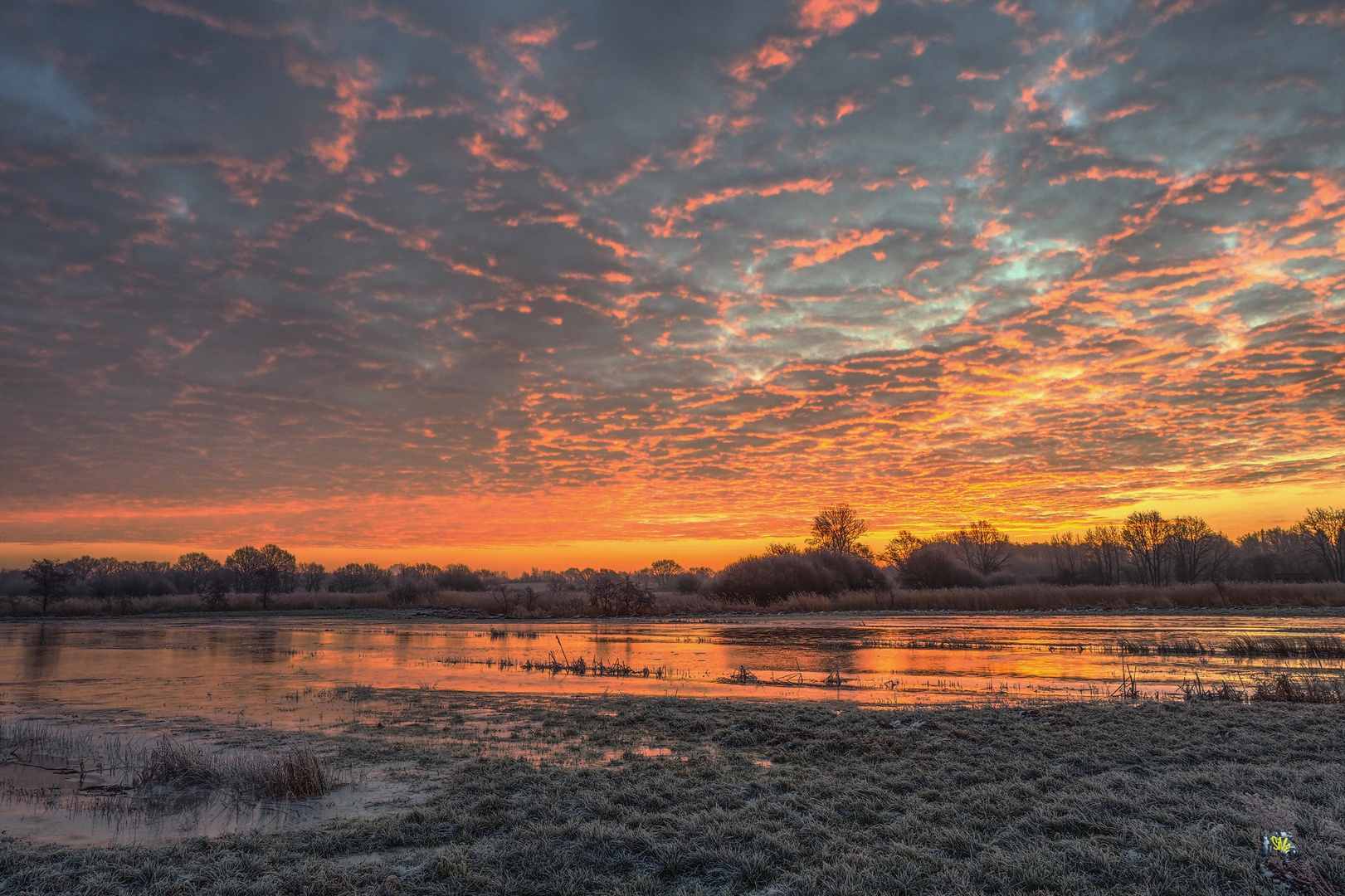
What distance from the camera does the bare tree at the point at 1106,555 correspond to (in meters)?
83.4

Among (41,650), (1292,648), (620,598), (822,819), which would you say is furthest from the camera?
(620,598)

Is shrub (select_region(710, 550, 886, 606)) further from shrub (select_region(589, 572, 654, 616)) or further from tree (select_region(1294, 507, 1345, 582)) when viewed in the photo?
tree (select_region(1294, 507, 1345, 582))

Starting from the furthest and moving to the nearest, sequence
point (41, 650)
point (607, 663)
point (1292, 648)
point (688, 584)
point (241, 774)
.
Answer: point (688, 584) → point (41, 650) → point (607, 663) → point (1292, 648) → point (241, 774)

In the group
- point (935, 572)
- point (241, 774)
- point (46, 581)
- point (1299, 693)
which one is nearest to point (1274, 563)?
point (935, 572)

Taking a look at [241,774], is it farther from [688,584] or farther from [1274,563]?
[1274,563]

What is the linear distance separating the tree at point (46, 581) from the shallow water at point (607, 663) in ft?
81.5

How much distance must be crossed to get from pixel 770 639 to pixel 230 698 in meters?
25.1

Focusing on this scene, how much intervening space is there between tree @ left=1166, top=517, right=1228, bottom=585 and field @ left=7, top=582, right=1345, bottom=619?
31432mm

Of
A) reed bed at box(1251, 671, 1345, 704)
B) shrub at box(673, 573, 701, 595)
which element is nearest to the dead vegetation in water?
reed bed at box(1251, 671, 1345, 704)

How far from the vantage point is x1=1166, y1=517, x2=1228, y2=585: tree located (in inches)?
3420

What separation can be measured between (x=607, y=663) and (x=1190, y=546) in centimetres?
9070

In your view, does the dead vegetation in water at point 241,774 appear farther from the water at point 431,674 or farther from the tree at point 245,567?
the tree at point 245,567

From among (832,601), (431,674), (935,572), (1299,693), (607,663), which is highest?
(935,572)

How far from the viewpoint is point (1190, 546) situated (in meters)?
88.6
